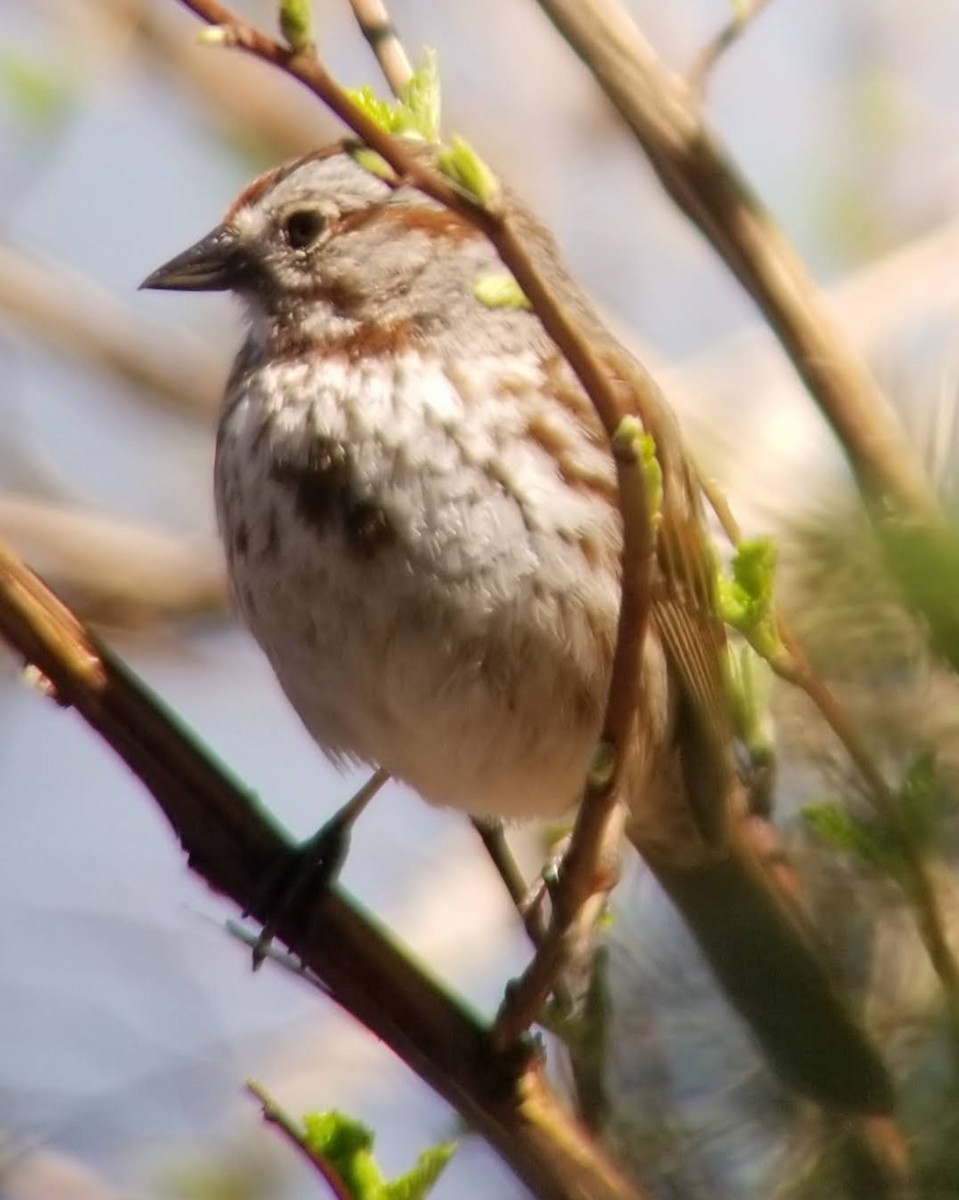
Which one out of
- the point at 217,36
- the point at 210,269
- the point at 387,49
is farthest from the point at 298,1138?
the point at 210,269

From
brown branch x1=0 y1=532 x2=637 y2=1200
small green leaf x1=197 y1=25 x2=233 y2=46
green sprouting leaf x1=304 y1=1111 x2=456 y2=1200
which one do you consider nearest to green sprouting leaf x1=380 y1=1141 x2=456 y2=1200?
green sprouting leaf x1=304 y1=1111 x2=456 y2=1200

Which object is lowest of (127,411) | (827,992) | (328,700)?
(827,992)

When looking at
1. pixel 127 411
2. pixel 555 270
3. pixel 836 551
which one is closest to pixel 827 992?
pixel 836 551

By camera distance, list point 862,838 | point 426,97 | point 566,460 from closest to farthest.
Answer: point 862,838 → point 426,97 → point 566,460

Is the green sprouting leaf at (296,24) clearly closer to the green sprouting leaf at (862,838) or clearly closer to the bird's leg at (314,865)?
the green sprouting leaf at (862,838)

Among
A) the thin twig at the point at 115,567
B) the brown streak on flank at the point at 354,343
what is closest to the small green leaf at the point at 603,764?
the brown streak on flank at the point at 354,343

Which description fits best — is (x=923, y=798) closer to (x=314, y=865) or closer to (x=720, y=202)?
(x=720, y=202)

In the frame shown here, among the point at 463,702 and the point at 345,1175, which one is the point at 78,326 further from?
the point at 345,1175
